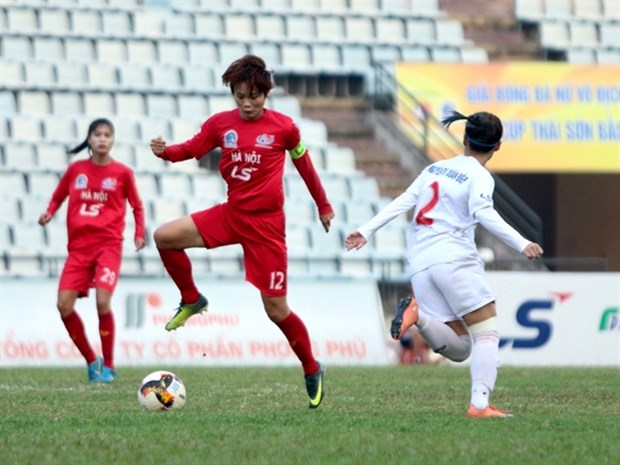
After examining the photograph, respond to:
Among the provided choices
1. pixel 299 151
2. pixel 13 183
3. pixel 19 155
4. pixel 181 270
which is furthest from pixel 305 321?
pixel 299 151

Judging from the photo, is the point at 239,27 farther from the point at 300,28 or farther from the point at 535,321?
the point at 535,321

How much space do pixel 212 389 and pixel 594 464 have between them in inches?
212

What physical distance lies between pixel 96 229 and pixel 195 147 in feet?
14.3

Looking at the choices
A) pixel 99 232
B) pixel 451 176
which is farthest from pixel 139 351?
pixel 451 176

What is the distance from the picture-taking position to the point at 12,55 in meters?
24.0

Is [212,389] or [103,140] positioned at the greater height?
[103,140]

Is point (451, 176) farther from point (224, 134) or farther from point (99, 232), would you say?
point (99, 232)

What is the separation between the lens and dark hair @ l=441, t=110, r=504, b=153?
9.01 metres

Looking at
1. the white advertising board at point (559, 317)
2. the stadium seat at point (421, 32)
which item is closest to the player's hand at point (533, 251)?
the white advertising board at point (559, 317)

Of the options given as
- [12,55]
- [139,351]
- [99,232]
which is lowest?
[139,351]

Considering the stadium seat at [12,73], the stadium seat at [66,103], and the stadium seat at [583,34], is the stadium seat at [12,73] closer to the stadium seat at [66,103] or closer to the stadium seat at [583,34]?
the stadium seat at [66,103]

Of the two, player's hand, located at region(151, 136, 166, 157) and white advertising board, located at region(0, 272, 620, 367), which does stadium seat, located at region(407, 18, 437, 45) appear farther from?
player's hand, located at region(151, 136, 166, 157)

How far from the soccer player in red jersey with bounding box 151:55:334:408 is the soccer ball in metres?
0.34

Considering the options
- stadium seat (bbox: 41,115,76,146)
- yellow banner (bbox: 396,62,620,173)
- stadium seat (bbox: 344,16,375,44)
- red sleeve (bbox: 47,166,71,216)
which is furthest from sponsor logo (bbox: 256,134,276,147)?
stadium seat (bbox: 344,16,375,44)
